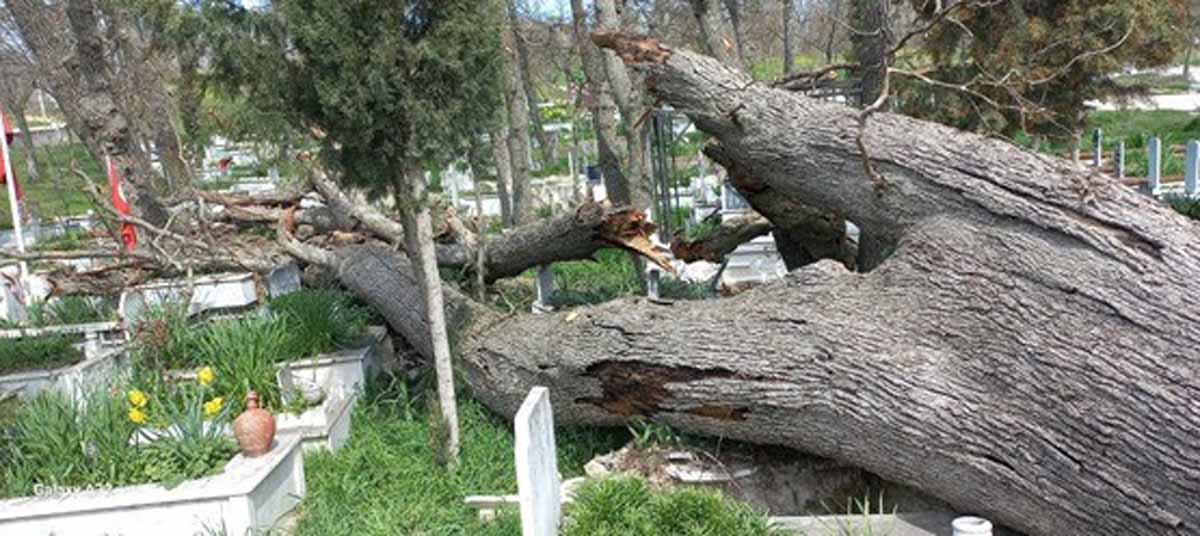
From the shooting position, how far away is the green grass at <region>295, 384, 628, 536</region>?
5.21 meters

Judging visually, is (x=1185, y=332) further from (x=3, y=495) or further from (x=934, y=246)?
(x=3, y=495)

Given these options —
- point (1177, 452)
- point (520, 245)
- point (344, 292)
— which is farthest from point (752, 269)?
point (1177, 452)

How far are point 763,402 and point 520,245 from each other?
10.7 ft

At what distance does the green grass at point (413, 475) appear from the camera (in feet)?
17.1

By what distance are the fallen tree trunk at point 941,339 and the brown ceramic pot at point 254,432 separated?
1444mm

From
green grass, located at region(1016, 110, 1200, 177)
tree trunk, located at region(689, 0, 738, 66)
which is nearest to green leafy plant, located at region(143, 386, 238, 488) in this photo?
tree trunk, located at region(689, 0, 738, 66)

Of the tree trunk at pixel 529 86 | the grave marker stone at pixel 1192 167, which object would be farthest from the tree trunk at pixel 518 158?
the grave marker stone at pixel 1192 167


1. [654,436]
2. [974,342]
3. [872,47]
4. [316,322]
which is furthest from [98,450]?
[872,47]

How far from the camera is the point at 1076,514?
410 centimetres

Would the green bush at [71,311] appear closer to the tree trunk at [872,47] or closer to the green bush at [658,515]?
the green bush at [658,515]

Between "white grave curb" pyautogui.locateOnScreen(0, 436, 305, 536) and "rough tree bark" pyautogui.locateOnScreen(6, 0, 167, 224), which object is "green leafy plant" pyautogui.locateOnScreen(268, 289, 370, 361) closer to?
"white grave curb" pyautogui.locateOnScreen(0, 436, 305, 536)

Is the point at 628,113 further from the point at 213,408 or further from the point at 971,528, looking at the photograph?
the point at 971,528

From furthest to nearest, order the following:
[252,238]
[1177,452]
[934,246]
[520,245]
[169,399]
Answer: [252,238]
[520,245]
[169,399]
[934,246]
[1177,452]

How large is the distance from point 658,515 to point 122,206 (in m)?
8.22
